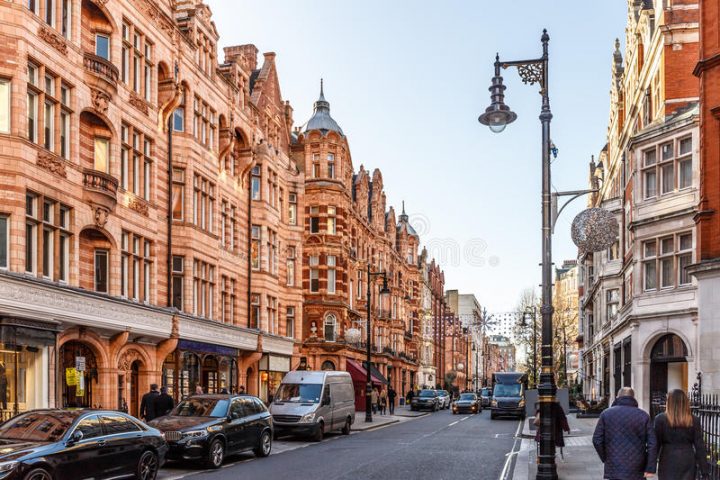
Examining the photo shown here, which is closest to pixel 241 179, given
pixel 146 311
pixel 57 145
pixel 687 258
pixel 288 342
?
pixel 288 342

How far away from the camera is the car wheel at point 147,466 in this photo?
15602 mm

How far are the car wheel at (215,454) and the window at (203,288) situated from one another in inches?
523

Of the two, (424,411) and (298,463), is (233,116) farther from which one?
(424,411)

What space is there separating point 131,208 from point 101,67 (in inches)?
184

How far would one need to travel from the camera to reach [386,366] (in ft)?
226

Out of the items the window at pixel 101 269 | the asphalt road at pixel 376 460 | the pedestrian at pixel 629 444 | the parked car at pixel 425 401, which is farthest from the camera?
the parked car at pixel 425 401

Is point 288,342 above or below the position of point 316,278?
below

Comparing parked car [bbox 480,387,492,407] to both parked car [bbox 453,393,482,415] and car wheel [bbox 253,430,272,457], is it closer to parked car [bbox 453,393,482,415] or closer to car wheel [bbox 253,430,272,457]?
parked car [bbox 453,393,482,415]

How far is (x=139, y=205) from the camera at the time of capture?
28.0 metres

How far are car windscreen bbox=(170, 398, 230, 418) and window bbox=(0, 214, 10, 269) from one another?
5.23 meters

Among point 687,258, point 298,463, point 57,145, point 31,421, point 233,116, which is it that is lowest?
point 298,463

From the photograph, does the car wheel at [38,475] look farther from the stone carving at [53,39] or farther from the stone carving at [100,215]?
the stone carving at [53,39]

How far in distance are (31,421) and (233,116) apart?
81.4 ft

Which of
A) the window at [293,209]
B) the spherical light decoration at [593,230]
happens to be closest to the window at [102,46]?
the spherical light decoration at [593,230]
